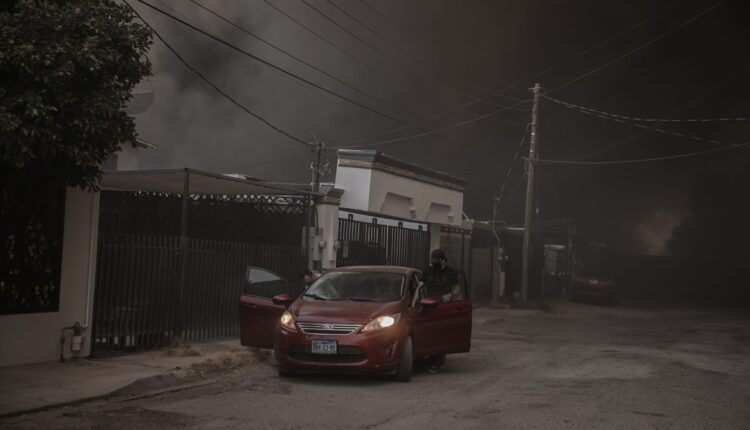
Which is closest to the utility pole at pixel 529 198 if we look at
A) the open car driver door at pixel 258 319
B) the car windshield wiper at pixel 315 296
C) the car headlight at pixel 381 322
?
the open car driver door at pixel 258 319

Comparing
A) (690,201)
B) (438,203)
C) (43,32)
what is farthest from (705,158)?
(43,32)

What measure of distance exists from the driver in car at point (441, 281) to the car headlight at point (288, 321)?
2578mm

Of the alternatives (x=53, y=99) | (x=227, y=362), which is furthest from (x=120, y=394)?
(x=53, y=99)

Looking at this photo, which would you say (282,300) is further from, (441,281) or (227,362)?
(441,281)

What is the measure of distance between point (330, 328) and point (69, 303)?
3.79 metres

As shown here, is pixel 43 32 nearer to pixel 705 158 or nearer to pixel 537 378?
pixel 537 378

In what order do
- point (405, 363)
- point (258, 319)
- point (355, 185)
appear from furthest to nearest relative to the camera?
1. point (355, 185)
2. point (258, 319)
3. point (405, 363)

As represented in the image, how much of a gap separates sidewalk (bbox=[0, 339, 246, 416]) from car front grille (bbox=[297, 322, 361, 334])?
1862 mm

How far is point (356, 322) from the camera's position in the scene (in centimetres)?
970

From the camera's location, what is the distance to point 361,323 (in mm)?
9695

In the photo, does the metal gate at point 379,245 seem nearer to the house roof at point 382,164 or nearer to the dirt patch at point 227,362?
the house roof at point 382,164

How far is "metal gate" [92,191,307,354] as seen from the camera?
38.5 ft

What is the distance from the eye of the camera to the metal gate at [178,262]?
11.8 m

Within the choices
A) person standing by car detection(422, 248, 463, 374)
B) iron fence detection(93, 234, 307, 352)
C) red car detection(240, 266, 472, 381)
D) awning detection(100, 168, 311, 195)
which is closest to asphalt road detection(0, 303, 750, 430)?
red car detection(240, 266, 472, 381)
